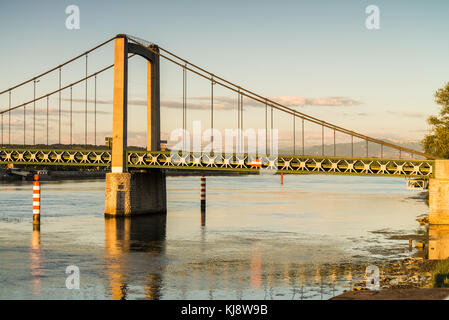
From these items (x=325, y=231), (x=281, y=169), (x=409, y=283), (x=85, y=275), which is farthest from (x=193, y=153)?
(x=409, y=283)

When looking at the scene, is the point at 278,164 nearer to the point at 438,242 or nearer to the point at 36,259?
the point at 438,242

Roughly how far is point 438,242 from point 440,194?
10407 millimetres

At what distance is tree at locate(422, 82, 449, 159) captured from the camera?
60344mm

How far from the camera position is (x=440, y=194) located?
4834 centimetres

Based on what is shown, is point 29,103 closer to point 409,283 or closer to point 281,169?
point 281,169

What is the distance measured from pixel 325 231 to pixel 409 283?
22.8 metres

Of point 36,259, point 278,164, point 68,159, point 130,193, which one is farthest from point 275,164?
point 36,259

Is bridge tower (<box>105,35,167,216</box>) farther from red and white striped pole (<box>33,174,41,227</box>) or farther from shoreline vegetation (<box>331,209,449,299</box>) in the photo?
shoreline vegetation (<box>331,209,449,299</box>)

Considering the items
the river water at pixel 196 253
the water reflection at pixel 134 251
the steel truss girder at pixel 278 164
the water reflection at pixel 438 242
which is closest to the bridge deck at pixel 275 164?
the steel truss girder at pixel 278 164

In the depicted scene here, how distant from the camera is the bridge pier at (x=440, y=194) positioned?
158 feet

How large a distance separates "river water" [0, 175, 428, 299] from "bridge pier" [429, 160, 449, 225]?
204cm

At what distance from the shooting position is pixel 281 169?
184 feet

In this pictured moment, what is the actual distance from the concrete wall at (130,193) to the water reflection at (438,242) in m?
25.2

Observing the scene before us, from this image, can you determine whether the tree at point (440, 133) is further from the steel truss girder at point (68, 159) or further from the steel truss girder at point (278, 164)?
the steel truss girder at point (68, 159)
